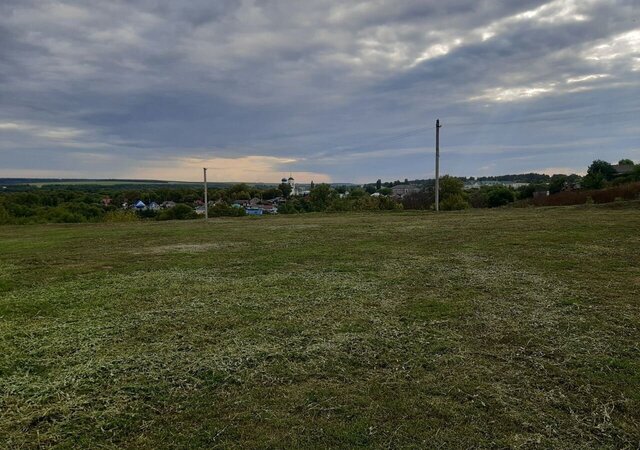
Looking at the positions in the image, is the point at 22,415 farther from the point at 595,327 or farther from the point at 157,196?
the point at 157,196

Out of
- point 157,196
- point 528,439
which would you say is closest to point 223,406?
point 528,439

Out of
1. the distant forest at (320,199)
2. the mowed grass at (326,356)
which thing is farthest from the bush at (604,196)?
the mowed grass at (326,356)

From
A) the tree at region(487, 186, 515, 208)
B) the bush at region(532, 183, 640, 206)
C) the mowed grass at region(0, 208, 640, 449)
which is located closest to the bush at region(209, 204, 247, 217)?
the bush at region(532, 183, 640, 206)

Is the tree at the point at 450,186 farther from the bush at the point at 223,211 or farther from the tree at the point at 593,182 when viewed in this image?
the bush at the point at 223,211

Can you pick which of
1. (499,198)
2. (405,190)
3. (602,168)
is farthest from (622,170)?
(405,190)

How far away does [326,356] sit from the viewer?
3.57m

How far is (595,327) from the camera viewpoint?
4.08 meters

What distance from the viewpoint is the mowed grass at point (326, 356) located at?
8.27 ft

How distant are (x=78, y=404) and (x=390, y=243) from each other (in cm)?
881

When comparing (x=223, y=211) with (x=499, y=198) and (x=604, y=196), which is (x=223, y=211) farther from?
(x=499, y=198)

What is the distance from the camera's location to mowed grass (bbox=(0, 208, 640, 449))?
8.27 feet

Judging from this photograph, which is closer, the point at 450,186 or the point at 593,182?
the point at 593,182

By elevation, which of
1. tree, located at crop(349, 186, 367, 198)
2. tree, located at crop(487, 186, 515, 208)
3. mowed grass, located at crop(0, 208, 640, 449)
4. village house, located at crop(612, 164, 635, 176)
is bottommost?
mowed grass, located at crop(0, 208, 640, 449)

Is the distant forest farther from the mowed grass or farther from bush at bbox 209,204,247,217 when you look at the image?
the mowed grass
